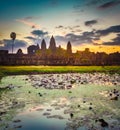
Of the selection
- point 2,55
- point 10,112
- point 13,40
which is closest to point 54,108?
point 10,112

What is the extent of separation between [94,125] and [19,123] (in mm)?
2123

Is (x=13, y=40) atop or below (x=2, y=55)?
atop

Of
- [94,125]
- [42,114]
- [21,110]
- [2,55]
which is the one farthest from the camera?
[2,55]

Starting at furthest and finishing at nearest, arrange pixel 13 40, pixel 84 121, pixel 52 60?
pixel 13 40 → pixel 52 60 → pixel 84 121

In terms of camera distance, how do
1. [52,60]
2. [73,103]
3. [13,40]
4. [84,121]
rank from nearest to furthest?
[84,121]
[73,103]
[52,60]
[13,40]

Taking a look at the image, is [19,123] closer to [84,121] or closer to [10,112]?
[10,112]

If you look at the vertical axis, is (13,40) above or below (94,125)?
above

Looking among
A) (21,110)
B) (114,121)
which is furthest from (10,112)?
(114,121)

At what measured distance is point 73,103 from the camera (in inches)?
408

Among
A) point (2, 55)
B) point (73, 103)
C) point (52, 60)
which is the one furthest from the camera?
point (52, 60)

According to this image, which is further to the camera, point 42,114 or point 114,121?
point 42,114

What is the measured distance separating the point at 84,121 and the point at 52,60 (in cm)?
4702

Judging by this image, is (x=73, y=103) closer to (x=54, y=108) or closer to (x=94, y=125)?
(x=54, y=108)

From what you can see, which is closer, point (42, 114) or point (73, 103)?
point (42, 114)
